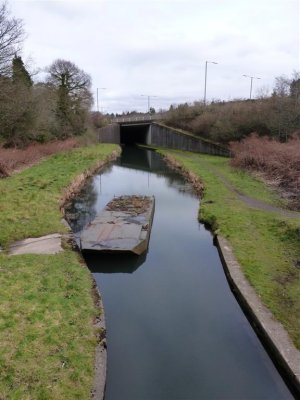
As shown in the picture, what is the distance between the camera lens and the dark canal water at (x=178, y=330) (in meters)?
7.22

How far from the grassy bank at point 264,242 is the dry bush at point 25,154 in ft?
45.0

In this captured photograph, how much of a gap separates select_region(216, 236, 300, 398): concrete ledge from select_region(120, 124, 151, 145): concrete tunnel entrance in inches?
2163

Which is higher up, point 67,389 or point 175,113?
point 175,113

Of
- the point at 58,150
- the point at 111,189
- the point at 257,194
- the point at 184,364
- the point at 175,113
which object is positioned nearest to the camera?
the point at 184,364

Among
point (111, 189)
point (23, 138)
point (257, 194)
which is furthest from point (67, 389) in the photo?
point (23, 138)

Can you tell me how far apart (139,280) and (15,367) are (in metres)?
6.02

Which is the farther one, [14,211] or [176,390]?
[14,211]

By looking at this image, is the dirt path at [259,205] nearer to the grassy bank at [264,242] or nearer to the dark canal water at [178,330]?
the grassy bank at [264,242]

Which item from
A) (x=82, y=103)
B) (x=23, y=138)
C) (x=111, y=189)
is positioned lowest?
(x=111, y=189)

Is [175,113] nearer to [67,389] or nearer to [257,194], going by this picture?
[257,194]

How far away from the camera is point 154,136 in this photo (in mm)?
61062

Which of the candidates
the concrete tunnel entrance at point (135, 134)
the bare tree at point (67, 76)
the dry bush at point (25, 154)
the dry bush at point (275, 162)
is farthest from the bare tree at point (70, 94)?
the dry bush at point (275, 162)

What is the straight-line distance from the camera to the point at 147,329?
9047mm

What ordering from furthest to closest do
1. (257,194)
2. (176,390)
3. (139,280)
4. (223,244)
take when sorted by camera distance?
(257,194) → (223,244) → (139,280) → (176,390)
